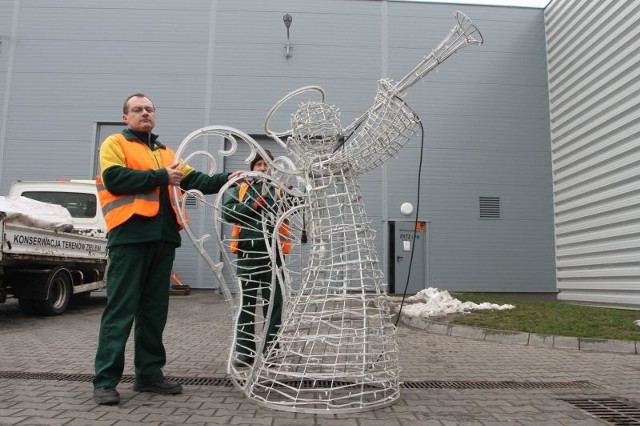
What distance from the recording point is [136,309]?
353cm

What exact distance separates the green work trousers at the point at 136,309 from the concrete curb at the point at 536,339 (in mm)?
4661

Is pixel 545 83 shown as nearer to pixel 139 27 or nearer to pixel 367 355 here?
pixel 139 27

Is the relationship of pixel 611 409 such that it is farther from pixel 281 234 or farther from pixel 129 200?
pixel 129 200

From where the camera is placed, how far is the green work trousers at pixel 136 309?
11.0ft

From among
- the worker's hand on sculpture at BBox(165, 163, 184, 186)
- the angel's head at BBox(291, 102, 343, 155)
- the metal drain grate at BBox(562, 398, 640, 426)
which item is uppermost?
the angel's head at BBox(291, 102, 343, 155)

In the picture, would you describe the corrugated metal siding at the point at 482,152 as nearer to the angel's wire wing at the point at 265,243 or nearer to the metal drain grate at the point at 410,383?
the metal drain grate at the point at 410,383

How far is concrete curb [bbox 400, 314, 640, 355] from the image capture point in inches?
236

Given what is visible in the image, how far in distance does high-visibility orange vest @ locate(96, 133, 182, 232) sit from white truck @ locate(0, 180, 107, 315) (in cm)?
441

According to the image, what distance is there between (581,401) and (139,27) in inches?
572

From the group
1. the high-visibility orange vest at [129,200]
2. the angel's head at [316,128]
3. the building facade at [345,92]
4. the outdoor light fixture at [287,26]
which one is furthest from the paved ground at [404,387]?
the outdoor light fixture at [287,26]

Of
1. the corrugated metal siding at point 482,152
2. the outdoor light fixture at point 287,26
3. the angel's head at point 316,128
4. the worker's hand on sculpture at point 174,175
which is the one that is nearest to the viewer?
the worker's hand on sculpture at point 174,175

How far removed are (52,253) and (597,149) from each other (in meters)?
10.5

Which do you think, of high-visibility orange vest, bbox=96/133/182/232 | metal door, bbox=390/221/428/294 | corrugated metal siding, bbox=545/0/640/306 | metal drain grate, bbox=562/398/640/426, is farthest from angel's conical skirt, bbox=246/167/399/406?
metal door, bbox=390/221/428/294

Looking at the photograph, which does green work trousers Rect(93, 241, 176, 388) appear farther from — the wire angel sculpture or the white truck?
the white truck
